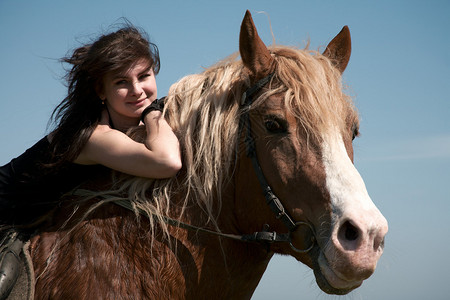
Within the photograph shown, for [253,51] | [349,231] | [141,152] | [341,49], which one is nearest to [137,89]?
[141,152]

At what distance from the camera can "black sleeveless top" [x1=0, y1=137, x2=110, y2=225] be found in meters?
3.45

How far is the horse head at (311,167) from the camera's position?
261cm

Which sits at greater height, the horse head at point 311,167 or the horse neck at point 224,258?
the horse head at point 311,167

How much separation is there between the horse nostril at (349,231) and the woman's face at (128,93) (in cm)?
187

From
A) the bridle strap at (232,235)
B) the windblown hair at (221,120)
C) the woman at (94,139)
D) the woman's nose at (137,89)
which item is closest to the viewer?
the bridle strap at (232,235)

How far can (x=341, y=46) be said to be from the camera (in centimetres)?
379

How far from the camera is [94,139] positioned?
338cm

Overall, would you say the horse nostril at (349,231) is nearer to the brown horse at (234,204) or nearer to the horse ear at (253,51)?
the brown horse at (234,204)

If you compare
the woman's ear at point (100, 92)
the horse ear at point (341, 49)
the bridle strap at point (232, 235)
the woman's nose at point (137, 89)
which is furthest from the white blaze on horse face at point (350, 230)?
the woman's ear at point (100, 92)

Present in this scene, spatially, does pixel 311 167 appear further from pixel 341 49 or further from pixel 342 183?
pixel 341 49

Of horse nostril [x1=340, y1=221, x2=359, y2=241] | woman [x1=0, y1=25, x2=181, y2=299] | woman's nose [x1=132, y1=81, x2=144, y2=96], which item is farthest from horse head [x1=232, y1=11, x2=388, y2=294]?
woman's nose [x1=132, y1=81, x2=144, y2=96]

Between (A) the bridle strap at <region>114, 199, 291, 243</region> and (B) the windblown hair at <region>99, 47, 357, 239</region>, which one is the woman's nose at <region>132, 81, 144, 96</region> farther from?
A: (A) the bridle strap at <region>114, 199, 291, 243</region>

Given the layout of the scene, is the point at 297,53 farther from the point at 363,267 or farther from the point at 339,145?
the point at 363,267

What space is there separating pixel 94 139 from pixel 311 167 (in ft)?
5.27
